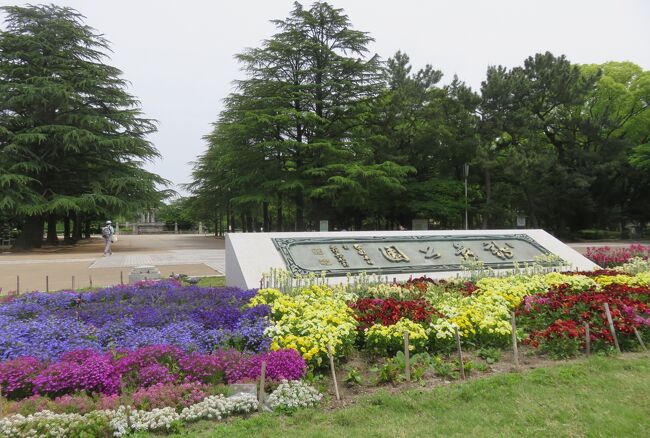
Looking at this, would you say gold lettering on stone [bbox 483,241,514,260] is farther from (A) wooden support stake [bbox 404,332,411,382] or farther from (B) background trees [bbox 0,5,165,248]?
(B) background trees [bbox 0,5,165,248]

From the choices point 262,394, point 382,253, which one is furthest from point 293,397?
point 382,253

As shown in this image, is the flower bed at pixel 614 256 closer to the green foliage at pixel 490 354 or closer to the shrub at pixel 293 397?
the green foliage at pixel 490 354

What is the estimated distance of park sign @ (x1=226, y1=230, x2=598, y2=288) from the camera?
Result: 28.9 ft

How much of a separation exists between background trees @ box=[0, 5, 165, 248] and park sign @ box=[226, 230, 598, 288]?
714 inches

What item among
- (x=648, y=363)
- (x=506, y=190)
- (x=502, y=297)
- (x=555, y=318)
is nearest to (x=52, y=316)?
(x=502, y=297)

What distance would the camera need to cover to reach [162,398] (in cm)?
362

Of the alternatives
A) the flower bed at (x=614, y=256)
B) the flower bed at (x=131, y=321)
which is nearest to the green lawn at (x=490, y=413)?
the flower bed at (x=131, y=321)

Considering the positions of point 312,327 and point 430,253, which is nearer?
point 312,327

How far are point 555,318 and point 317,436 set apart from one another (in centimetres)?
423

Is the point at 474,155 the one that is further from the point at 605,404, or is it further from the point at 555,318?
the point at 605,404

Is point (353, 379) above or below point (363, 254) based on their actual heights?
below

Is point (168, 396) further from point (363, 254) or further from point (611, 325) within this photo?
point (363, 254)

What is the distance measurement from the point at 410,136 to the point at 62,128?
2001 centimetres

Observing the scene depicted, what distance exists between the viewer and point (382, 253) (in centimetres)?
981
